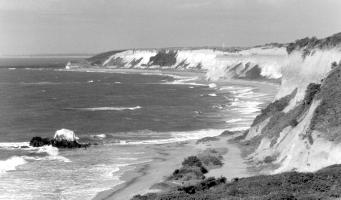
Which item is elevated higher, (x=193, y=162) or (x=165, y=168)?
(x=193, y=162)

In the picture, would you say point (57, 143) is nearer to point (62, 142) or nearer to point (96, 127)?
point (62, 142)

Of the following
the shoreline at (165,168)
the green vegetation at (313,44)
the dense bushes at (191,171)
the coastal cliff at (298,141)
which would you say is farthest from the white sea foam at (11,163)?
the green vegetation at (313,44)

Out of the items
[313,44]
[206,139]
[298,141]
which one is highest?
[313,44]

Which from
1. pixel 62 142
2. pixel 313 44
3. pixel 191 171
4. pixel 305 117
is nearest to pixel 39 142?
pixel 62 142

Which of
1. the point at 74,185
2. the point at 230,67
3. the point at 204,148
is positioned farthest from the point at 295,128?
the point at 230,67

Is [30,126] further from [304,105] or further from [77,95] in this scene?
[77,95]

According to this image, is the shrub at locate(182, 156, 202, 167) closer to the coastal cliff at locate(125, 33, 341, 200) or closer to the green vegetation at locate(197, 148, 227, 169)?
the green vegetation at locate(197, 148, 227, 169)
